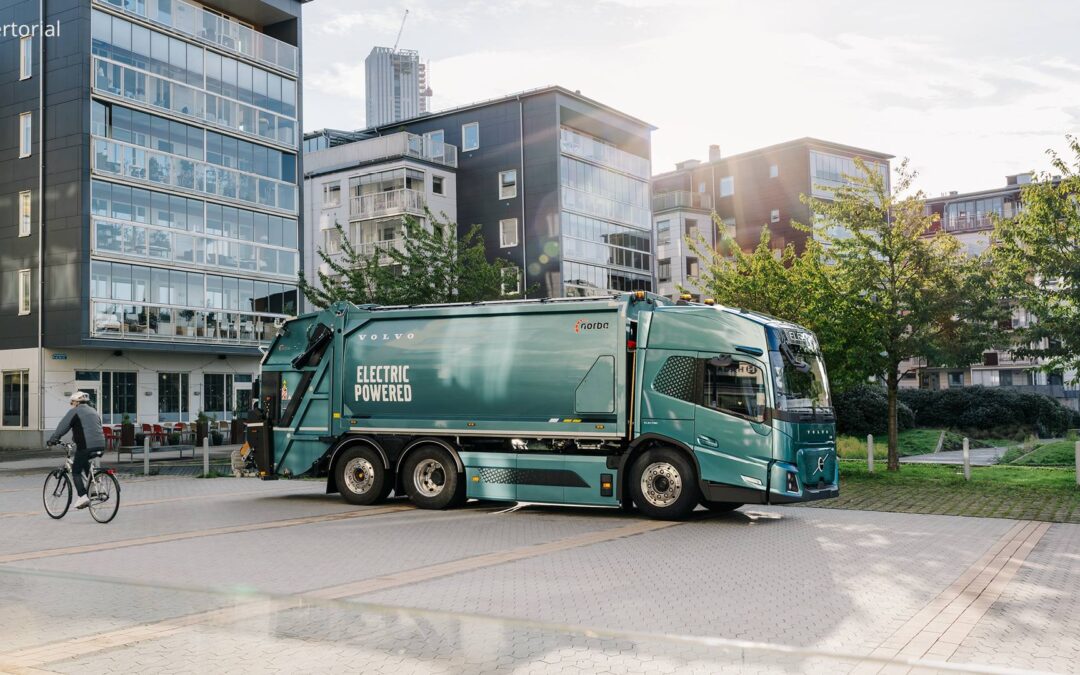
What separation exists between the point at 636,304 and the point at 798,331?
2393mm

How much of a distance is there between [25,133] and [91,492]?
3044 centimetres

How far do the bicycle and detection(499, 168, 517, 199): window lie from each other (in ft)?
147

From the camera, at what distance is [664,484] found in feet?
46.5

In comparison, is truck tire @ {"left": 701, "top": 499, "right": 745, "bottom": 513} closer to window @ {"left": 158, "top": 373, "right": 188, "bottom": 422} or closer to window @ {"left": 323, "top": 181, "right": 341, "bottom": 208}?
window @ {"left": 158, "top": 373, "right": 188, "bottom": 422}

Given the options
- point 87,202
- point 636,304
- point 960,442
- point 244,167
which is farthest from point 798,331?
point 244,167

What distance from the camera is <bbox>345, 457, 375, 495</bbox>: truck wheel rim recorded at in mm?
16328

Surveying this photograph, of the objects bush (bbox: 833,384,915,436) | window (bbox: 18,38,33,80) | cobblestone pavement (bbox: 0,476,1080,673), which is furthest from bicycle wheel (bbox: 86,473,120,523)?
window (bbox: 18,38,33,80)

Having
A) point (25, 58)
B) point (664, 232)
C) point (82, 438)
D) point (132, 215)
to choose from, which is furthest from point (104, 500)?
point (664, 232)

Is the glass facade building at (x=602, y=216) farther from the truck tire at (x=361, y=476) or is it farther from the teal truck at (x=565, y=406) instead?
the truck tire at (x=361, y=476)

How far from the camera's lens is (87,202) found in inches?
1503

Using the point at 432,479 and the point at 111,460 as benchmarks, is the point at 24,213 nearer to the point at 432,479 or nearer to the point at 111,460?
the point at 111,460

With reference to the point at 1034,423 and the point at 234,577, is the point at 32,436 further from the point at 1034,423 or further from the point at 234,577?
the point at 1034,423

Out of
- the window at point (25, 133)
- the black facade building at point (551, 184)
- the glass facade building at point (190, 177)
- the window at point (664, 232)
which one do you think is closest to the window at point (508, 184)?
the black facade building at point (551, 184)

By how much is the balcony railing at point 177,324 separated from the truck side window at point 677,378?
2606 cm
